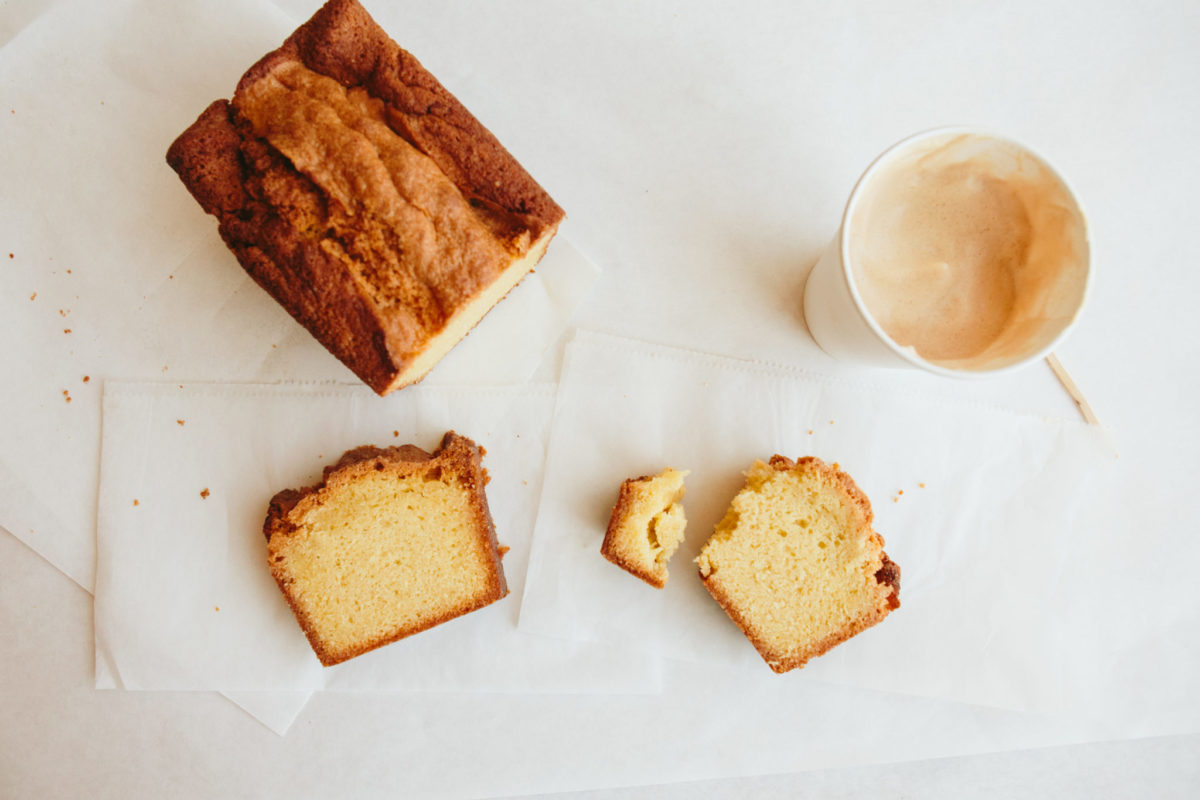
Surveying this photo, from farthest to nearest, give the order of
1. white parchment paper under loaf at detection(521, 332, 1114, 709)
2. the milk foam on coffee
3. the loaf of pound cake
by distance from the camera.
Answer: white parchment paper under loaf at detection(521, 332, 1114, 709)
the milk foam on coffee
the loaf of pound cake

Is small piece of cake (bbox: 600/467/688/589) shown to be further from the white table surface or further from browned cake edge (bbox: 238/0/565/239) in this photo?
browned cake edge (bbox: 238/0/565/239)

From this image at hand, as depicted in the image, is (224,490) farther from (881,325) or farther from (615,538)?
(881,325)

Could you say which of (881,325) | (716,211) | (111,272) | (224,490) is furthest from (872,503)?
(111,272)

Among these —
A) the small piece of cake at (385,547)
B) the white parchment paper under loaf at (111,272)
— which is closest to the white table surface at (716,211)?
the white parchment paper under loaf at (111,272)

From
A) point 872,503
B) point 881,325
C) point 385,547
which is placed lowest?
point 872,503

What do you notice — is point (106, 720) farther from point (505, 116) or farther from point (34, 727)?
point (505, 116)

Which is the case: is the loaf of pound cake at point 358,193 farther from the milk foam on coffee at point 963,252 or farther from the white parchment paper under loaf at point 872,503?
the milk foam on coffee at point 963,252

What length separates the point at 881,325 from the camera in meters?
1.76

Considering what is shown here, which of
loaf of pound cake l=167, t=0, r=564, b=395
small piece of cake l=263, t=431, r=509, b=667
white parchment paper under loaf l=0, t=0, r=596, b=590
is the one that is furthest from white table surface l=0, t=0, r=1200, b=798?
loaf of pound cake l=167, t=0, r=564, b=395

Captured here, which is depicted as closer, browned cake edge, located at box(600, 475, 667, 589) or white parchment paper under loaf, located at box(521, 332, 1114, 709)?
browned cake edge, located at box(600, 475, 667, 589)

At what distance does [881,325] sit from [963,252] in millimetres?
299

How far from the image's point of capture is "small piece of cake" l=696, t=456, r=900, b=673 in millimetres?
1938

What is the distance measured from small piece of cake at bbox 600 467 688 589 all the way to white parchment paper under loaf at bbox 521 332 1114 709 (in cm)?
9

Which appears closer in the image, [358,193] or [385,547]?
[358,193]
